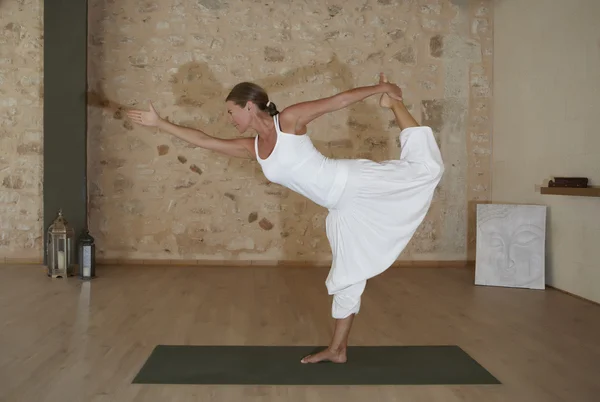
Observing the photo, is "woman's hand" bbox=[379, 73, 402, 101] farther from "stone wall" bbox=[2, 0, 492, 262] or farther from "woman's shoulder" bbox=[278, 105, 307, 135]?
"stone wall" bbox=[2, 0, 492, 262]

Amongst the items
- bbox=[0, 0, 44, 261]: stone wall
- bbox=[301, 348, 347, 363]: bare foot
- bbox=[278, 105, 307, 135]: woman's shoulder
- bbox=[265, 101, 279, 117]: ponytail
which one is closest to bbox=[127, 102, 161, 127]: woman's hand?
bbox=[265, 101, 279, 117]: ponytail

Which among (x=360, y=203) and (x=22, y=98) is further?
(x=22, y=98)

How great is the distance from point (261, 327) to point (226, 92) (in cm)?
312

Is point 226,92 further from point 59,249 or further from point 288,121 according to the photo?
point 288,121

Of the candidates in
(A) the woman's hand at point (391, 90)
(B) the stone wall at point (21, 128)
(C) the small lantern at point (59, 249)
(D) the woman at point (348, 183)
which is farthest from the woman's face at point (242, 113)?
(B) the stone wall at point (21, 128)

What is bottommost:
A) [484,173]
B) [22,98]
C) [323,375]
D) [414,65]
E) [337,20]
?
[323,375]

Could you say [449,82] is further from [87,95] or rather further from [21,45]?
[21,45]

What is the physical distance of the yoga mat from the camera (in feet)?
8.64

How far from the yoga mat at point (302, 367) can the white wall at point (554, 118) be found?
2147 millimetres

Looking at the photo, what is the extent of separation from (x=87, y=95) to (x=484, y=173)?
4.26 m

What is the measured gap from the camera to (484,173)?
20.5 feet

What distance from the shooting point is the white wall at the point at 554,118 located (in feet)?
14.9

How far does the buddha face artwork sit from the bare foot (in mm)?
2677

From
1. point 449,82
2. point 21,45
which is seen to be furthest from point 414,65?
point 21,45
